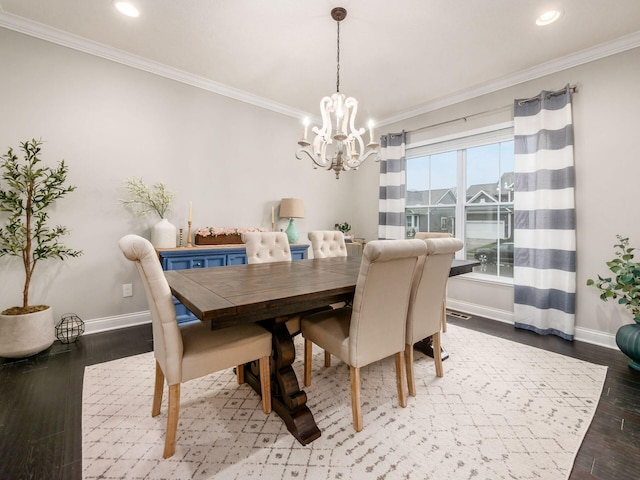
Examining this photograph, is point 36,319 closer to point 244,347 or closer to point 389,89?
point 244,347

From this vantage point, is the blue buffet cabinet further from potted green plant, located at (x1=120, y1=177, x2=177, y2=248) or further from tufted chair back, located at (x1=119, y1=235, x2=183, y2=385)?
tufted chair back, located at (x1=119, y1=235, x2=183, y2=385)

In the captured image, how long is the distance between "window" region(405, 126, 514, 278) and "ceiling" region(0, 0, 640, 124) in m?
0.69

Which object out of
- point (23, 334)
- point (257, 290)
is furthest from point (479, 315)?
point (23, 334)

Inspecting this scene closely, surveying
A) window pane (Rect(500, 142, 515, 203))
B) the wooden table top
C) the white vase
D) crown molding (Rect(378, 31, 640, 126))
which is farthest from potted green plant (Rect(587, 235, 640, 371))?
the white vase

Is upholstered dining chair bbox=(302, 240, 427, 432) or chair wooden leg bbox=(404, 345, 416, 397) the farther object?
chair wooden leg bbox=(404, 345, 416, 397)

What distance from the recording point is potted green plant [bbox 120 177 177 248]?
9.60 ft

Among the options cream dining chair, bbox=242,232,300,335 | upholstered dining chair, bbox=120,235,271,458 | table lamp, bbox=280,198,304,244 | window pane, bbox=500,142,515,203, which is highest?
window pane, bbox=500,142,515,203

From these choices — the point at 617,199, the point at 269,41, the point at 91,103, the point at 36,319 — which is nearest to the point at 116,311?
the point at 36,319

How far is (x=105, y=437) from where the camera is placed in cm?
147

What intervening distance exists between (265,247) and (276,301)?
A: 1.43 meters

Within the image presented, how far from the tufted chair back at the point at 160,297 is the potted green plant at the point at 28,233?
1.75 meters

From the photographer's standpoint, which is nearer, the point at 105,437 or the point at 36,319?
the point at 105,437

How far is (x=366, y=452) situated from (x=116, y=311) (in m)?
2.82

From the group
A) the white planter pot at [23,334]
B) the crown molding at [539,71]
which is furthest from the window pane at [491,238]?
the white planter pot at [23,334]
